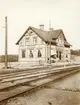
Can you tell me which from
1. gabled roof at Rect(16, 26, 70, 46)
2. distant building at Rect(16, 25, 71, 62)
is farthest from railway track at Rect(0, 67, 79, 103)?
gabled roof at Rect(16, 26, 70, 46)

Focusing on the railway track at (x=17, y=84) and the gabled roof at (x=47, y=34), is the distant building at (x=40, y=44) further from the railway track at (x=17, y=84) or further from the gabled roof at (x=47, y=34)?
the railway track at (x=17, y=84)

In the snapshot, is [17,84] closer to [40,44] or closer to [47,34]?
[40,44]

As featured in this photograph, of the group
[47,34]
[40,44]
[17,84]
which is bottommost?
[17,84]

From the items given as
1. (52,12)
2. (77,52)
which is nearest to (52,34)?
(77,52)

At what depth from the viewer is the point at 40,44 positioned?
111ft

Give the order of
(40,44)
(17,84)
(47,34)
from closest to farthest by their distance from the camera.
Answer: (17,84), (40,44), (47,34)

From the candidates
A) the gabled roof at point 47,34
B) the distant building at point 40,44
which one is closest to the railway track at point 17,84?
the distant building at point 40,44

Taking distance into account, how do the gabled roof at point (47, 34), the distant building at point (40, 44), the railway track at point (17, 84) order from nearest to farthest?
the railway track at point (17, 84), the distant building at point (40, 44), the gabled roof at point (47, 34)

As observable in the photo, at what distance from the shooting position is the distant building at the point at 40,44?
33500 millimetres

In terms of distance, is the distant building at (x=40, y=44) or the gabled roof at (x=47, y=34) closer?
the distant building at (x=40, y=44)

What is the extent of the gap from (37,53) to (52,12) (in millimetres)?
22183

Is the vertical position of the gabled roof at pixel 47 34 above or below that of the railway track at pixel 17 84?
above

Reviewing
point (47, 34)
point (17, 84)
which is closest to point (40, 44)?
point (47, 34)

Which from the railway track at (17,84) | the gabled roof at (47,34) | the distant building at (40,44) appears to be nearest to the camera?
the railway track at (17,84)
